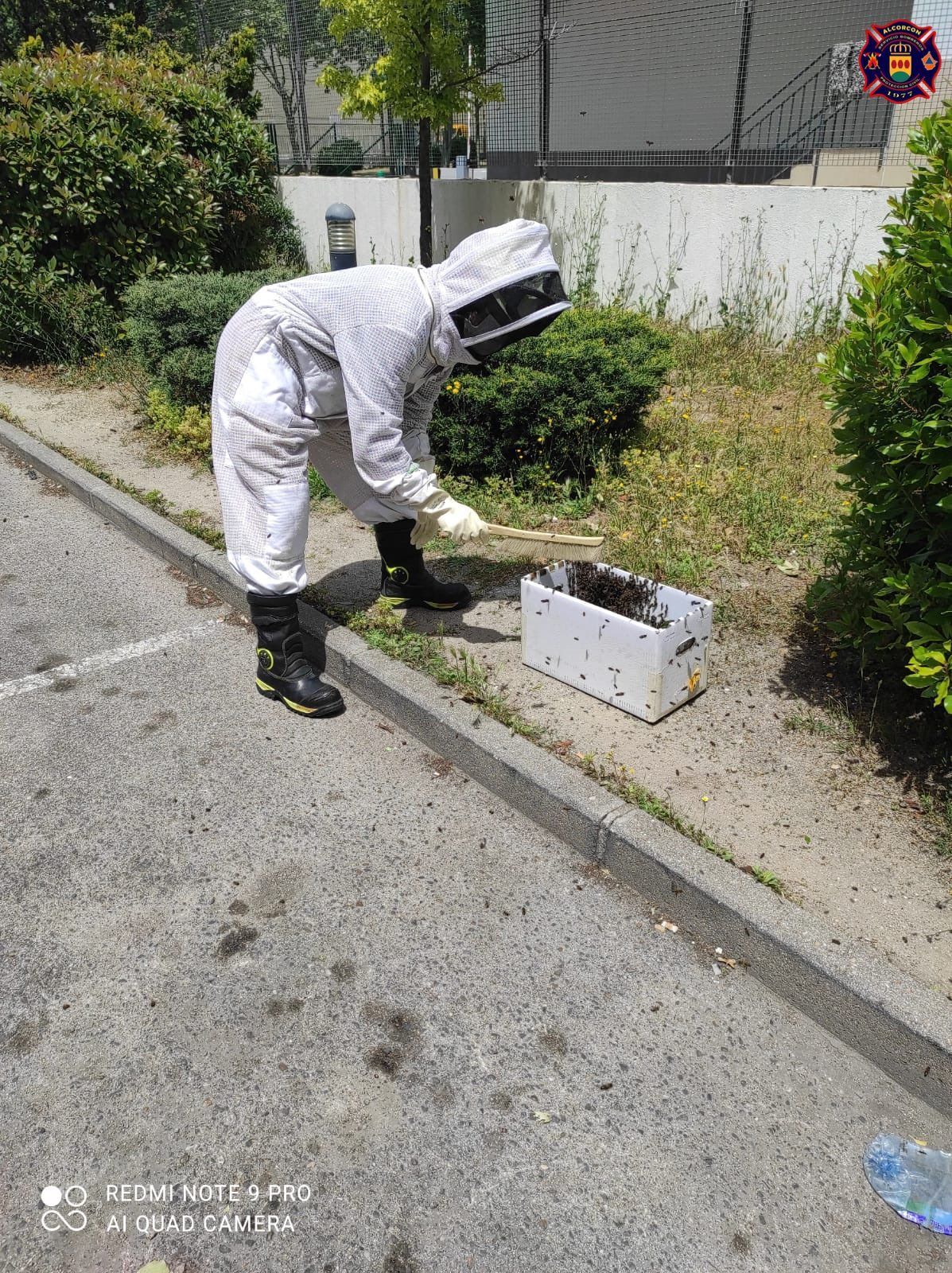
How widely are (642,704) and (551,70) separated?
33.5 ft

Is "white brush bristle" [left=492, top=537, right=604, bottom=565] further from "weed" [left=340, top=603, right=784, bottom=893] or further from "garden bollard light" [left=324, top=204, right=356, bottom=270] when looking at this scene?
"garden bollard light" [left=324, top=204, right=356, bottom=270]

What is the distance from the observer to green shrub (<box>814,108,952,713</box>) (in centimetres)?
264

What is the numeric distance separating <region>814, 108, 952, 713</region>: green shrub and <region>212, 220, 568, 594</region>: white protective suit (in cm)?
107

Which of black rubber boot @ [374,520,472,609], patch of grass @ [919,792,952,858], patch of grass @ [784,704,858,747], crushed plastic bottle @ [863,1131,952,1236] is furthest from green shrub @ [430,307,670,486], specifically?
crushed plastic bottle @ [863,1131,952,1236]

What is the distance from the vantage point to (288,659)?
370cm

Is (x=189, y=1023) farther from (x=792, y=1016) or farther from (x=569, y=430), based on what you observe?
(x=569, y=430)

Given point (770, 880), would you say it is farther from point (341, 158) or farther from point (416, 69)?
point (341, 158)

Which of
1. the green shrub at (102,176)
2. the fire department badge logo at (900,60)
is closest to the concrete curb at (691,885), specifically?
the green shrub at (102,176)

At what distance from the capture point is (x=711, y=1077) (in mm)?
2201

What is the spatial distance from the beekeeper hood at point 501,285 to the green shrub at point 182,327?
12.8 feet

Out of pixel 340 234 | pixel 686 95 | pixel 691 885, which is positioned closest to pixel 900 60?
pixel 686 95

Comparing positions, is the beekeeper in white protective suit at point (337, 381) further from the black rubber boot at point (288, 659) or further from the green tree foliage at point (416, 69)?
the green tree foliage at point (416, 69)

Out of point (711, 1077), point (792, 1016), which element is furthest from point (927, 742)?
point (711, 1077)

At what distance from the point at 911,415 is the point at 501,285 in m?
1.40
